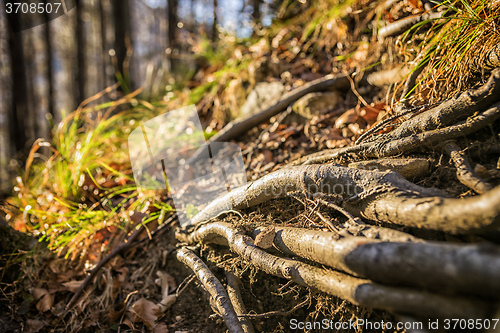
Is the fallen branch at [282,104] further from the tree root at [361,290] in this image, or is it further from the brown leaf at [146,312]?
the brown leaf at [146,312]

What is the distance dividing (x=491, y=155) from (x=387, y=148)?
429 millimetres

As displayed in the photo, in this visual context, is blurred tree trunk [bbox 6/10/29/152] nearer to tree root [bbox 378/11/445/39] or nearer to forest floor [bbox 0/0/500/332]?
forest floor [bbox 0/0/500/332]

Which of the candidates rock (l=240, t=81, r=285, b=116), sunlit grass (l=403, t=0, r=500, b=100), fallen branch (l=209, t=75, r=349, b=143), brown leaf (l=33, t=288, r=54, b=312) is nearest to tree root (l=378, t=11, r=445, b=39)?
sunlit grass (l=403, t=0, r=500, b=100)

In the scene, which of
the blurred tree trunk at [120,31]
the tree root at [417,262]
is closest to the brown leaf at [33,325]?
the tree root at [417,262]

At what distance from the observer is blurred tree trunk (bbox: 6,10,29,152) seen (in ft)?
17.5

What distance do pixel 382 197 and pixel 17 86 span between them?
24.5 ft

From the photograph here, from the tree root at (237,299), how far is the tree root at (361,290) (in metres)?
0.24

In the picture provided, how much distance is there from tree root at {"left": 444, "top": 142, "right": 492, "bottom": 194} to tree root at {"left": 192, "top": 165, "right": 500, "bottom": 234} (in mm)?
125

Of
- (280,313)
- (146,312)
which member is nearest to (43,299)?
(146,312)

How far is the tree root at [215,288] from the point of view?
131 cm

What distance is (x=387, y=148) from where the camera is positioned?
4.62ft

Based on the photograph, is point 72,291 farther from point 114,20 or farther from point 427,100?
point 114,20

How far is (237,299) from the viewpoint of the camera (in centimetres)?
144

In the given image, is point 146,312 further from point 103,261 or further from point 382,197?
point 382,197
